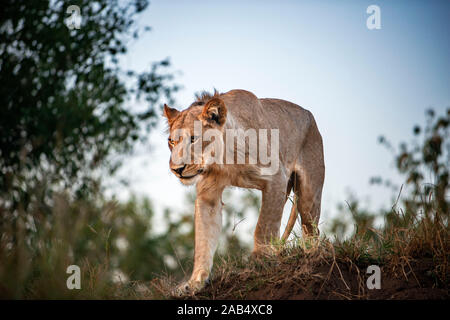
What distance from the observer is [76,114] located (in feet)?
28.0

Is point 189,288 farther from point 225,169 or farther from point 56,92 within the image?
point 56,92

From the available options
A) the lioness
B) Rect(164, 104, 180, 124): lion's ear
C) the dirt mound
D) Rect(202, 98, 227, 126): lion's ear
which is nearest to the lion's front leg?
the lioness

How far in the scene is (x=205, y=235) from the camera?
468cm

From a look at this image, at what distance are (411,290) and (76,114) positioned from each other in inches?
265

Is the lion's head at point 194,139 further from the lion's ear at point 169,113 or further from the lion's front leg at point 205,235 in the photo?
the lion's front leg at point 205,235

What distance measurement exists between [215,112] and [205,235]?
1236 mm

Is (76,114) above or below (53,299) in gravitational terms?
above

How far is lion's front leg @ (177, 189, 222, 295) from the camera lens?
429 centimetres

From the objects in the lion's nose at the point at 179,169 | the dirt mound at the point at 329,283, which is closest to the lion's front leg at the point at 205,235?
the dirt mound at the point at 329,283

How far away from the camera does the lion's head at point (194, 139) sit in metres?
4.48

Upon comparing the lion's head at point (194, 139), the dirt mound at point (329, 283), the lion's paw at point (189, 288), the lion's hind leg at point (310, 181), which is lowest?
the lion's paw at point (189, 288)

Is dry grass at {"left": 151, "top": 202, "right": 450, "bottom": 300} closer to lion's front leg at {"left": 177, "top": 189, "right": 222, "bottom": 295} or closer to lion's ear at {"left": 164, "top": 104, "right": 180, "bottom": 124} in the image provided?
lion's front leg at {"left": 177, "top": 189, "right": 222, "bottom": 295}
